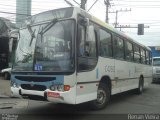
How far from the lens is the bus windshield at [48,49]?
7.50 meters

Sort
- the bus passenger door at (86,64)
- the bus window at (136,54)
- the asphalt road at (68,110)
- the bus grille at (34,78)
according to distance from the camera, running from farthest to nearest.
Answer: the bus window at (136,54)
the asphalt road at (68,110)
the bus passenger door at (86,64)
the bus grille at (34,78)

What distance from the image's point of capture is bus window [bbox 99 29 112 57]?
939cm

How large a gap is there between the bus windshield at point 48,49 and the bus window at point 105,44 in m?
1.88

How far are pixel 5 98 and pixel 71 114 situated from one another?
4386 millimetres

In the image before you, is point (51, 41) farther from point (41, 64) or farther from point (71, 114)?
point (71, 114)

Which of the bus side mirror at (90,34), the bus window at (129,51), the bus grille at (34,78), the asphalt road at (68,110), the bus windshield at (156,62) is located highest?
the bus side mirror at (90,34)

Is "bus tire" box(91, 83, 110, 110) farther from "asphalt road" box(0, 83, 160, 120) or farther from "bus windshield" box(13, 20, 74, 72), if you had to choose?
"bus windshield" box(13, 20, 74, 72)

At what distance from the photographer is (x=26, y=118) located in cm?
785

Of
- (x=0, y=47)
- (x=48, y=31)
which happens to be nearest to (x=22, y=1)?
(x=0, y=47)

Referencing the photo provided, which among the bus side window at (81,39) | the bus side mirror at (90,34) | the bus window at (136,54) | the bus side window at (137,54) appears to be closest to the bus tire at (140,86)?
the bus side window at (137,54)

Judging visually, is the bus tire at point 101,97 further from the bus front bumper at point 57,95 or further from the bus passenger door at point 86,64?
the bus front bumper at point 57,95

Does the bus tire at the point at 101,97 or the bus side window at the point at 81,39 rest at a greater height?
the bus side window at the point at 81,39

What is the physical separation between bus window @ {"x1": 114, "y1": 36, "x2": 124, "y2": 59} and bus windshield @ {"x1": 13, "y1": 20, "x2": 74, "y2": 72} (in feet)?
11.4

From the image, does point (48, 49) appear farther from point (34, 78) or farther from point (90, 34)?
point (90, 34)
